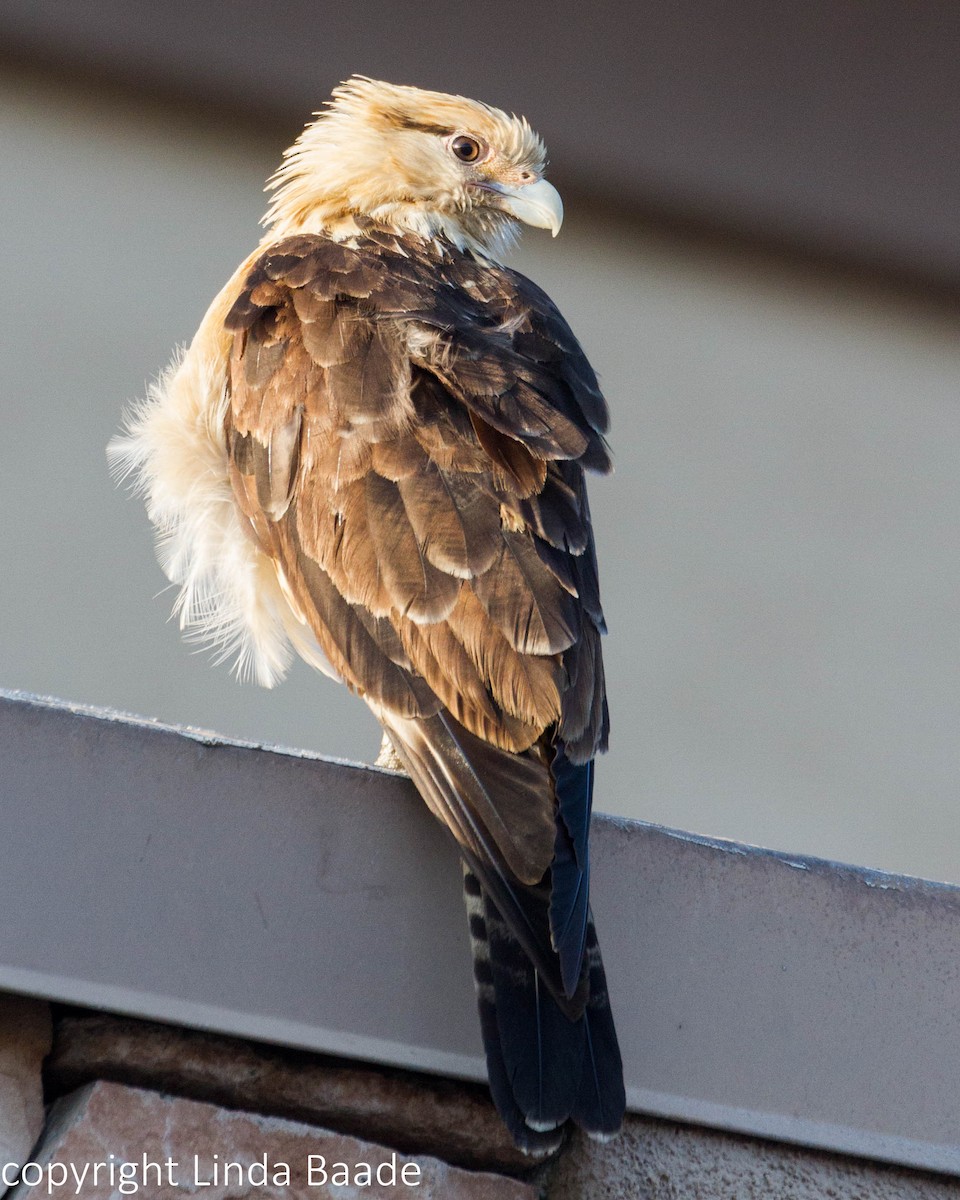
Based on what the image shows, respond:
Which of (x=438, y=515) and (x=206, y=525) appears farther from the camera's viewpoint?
(x=206, y=525)

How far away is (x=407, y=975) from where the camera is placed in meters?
1.79

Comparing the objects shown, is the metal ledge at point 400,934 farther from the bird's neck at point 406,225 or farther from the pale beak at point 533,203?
the pale beak at point 533,203

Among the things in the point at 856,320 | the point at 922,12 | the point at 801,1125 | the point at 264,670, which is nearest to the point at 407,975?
the point at 801,1125

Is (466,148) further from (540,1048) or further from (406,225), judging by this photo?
(540,1048)

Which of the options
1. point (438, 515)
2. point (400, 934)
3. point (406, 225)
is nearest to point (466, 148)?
point (406, 225)

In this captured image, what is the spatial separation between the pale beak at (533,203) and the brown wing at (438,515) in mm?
615

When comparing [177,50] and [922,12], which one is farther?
[177,50]

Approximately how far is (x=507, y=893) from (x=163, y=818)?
45cm

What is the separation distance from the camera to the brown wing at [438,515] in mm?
1844

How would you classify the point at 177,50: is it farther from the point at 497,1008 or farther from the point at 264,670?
the point at 497,1008

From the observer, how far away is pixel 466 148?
10.5 ft

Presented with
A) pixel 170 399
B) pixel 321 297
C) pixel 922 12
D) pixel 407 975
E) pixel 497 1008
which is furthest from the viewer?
pixel 922 12

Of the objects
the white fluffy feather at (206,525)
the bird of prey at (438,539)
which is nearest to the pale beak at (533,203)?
the bird of prey at (438,539)

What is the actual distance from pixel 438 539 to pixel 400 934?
55cm
